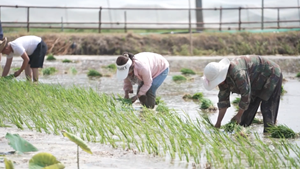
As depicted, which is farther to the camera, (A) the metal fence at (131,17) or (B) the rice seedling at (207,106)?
(A) the metal fence at (131,17)

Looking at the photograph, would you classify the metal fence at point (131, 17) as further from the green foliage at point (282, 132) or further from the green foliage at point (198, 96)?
the green foliage at point (282, 132)

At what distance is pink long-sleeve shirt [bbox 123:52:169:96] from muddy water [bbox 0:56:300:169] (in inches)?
27.3

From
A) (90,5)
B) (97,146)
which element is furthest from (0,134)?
(90,5)

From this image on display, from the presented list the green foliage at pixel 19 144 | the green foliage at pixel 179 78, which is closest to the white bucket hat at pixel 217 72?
the green foliage at pixel 19 144

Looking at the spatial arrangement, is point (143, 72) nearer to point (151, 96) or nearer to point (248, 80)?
point (151, 96)

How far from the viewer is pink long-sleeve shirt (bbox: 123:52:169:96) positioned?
21.9 ft

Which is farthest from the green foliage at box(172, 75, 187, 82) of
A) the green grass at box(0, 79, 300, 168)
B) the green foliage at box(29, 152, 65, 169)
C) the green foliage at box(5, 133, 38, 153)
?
the green foliage at box(29, 152, 65, 169)

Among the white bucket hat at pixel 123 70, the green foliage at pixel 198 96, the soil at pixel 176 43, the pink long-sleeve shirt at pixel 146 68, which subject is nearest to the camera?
the white bucket hat at pixel 123 70

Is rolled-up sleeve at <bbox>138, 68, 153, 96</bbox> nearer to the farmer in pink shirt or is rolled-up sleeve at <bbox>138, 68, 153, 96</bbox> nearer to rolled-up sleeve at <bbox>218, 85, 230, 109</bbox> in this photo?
the farmer in pink shirt

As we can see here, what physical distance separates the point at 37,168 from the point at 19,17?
71.9ft

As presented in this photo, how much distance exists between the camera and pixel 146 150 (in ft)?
16.0

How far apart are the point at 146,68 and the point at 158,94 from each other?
2.99 m

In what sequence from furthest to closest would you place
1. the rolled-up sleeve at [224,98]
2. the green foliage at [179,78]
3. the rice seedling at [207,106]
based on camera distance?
the green foliage at [179,78]
the rice seedling at [207,106]
the rolled-up sleeve at [224,98]

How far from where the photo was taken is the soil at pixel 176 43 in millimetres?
20188
